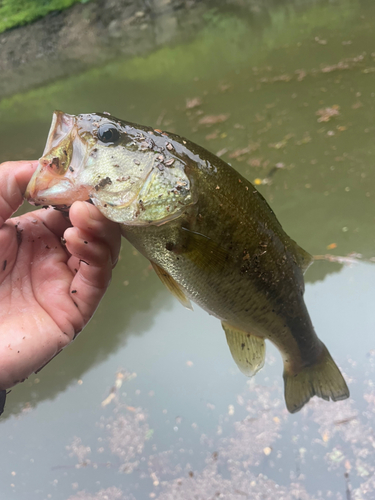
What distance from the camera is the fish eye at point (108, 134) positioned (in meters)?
1.37

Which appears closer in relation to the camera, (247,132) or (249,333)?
(249,333)

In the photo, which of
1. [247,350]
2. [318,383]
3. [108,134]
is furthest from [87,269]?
[318,383]

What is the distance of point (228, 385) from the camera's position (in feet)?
9.41

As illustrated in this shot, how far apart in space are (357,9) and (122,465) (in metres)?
10.6

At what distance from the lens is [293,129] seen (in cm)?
511

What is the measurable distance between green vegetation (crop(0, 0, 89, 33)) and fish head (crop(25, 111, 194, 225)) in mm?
18316

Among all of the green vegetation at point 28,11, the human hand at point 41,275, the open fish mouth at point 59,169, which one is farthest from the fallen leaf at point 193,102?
the green vegetation at point 28,11

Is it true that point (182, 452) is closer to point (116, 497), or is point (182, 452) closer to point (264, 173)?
point (116, 497)

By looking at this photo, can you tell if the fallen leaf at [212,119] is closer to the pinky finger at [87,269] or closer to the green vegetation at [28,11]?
the pinky finger at [87,269]

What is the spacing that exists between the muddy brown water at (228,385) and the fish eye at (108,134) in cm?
227

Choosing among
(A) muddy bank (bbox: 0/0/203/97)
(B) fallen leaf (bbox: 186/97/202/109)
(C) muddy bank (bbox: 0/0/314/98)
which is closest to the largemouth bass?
(B) fallen leaf (bbox: 186/97/202/109)

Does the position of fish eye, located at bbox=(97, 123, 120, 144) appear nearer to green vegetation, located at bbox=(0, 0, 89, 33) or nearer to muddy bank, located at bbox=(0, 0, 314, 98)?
muddy bank, located at bbox=(0, 0, 314, 98)

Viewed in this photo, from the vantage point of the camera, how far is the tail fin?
2.00m

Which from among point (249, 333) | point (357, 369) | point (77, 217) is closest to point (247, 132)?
point (357, 369)
